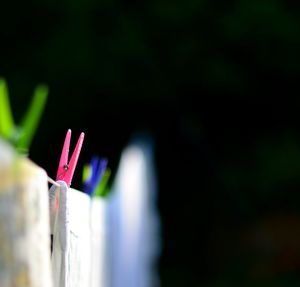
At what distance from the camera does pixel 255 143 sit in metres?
6.80

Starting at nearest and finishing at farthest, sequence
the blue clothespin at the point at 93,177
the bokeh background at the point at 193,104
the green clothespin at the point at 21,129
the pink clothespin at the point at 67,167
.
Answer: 1. the green clothespin at the point at 21,129
2. the pink clothespin at the point at 67,167
3. the blue clothespin at the point at 93,177
4. the bokeh background at the point at 193,104

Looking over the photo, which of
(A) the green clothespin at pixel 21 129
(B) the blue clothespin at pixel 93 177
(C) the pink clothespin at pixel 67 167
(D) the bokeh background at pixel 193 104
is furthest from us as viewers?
(D) the bokeh background at pixel 193 104

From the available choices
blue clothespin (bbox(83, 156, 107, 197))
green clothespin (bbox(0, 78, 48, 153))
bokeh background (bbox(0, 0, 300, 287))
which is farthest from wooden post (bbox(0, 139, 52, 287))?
bokeh background (bbox(0, 0, 300, 287))

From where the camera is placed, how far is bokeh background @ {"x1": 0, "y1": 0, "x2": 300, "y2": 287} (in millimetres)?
6461

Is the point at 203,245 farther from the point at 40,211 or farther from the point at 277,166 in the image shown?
the point at 40,211

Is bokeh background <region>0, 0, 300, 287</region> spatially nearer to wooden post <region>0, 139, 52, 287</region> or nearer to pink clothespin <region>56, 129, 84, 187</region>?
pink clothespin <region>56, 129, 84, 187</region>

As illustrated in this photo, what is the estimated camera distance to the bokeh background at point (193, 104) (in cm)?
646

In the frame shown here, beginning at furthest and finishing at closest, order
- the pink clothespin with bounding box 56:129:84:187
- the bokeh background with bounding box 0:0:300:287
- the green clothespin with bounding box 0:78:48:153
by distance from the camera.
Result: the bokeh background with bounding box 0:0:300:287 < the pink clothespin with bounding box 56:129:84:187 < the green clothespin with bounding box 0:78:48:153

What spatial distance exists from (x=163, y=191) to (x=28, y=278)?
20.6 ft

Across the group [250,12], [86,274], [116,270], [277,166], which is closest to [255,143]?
[277,166]

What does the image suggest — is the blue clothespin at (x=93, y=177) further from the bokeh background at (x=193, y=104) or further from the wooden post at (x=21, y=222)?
the bokeh background at (x=193, y=104)

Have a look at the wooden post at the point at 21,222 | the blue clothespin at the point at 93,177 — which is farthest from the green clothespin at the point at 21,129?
the blue clothespin at the point at 93,177

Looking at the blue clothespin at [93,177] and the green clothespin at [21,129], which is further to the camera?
the blue clothespin at [93,177]

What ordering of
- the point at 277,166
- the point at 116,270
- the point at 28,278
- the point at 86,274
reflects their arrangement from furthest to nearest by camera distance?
the point at 277,166
the point at 116,270
the point at 86,274
the point at 28,278
